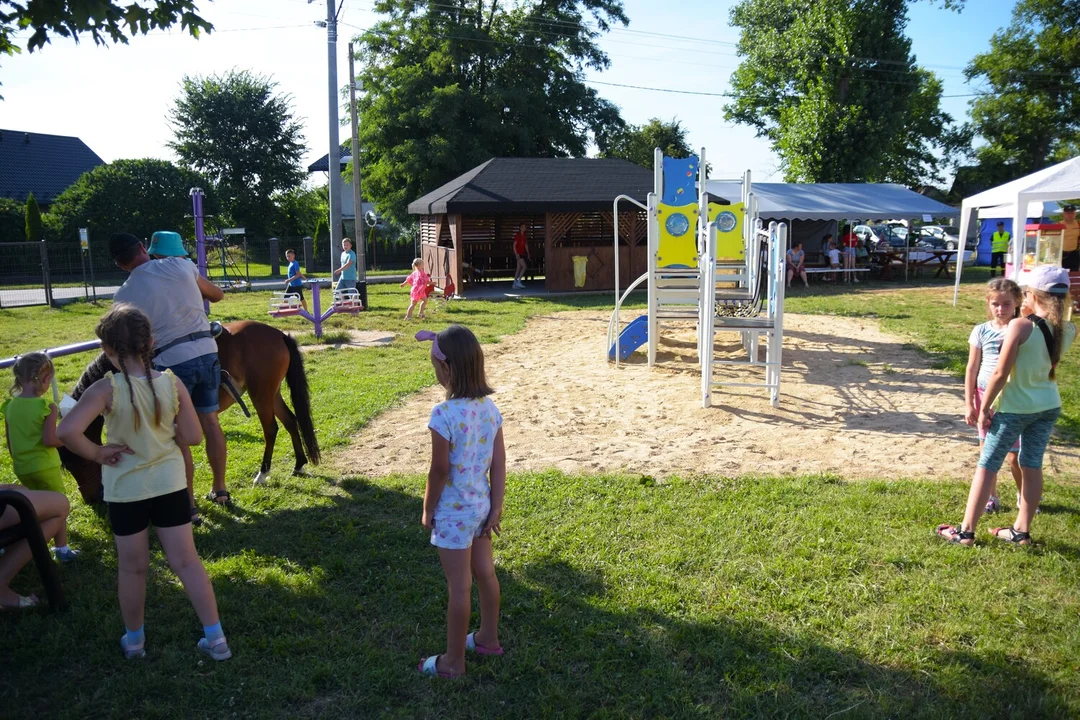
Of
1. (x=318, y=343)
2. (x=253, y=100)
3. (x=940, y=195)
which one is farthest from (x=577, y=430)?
(x=940, y=195)

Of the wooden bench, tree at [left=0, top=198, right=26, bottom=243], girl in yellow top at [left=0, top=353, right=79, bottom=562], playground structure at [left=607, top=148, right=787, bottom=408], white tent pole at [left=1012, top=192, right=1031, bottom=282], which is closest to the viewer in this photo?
girl in yellow top at [left=0, top=353, right=79, bottom=562]

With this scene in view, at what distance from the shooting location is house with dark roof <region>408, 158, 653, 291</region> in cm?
2011

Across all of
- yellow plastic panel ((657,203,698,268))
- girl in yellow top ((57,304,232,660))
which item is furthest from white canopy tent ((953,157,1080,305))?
girl in yellow top ((57,304,232,660))

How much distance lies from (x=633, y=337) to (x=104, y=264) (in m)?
23.3

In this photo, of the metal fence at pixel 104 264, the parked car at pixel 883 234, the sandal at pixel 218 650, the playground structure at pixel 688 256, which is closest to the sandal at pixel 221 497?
the sandal at pixel 218 650

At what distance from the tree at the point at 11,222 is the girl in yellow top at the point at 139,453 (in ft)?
104

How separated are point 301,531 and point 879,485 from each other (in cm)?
394

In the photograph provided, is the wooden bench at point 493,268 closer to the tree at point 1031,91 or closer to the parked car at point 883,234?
the parked car at point 883,234

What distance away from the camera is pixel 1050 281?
14.0 ft

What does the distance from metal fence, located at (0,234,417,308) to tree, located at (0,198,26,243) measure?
10.2ft

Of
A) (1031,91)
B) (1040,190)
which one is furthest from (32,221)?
(1031,91)

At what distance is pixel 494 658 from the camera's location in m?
3.37

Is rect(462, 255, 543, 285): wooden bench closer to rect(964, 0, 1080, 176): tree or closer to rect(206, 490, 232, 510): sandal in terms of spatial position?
rect(206, 490, 232, 510): sandal

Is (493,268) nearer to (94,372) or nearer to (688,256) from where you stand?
(688,256)
